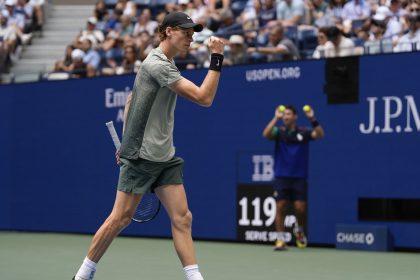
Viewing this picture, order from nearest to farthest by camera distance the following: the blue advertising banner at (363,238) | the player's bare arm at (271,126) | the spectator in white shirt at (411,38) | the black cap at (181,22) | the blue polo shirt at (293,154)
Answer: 1. the black cap at (181,22)
2. the spectator in white shirt at (411,38)
3. the blue advertising banner at (363,238)
4. the player's bare arm at (271,126)
5. the blue polo shirt at (293,154)

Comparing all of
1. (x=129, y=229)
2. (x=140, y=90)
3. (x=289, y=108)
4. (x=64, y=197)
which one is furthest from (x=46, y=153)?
(x=140, y=90)

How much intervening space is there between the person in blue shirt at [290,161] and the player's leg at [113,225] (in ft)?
19.3

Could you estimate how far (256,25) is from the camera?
15.1 m

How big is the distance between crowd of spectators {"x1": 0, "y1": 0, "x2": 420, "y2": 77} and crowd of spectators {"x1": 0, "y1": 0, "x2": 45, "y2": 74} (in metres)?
0.46

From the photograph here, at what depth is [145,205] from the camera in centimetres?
750

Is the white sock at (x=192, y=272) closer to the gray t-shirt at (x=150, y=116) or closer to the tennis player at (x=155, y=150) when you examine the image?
the tennis player at (x=155, y=150)

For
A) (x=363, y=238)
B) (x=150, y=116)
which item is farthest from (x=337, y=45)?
(x=150, y=116)

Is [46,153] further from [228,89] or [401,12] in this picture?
[401,12]

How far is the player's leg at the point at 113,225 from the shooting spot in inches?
272

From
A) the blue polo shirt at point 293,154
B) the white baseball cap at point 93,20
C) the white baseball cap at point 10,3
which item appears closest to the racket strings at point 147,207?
the blue polo shirt at point 293,154

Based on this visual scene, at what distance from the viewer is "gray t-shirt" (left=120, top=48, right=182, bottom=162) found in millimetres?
6832

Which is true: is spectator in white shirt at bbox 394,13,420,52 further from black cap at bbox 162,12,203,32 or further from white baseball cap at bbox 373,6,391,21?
black cap at bbox 162,12,203,32

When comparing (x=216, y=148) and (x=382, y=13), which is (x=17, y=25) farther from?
→ (x=382, y=13)

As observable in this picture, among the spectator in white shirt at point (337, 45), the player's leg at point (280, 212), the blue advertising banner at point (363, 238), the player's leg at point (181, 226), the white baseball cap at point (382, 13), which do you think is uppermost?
the white baseball cap at point (382, 13)
